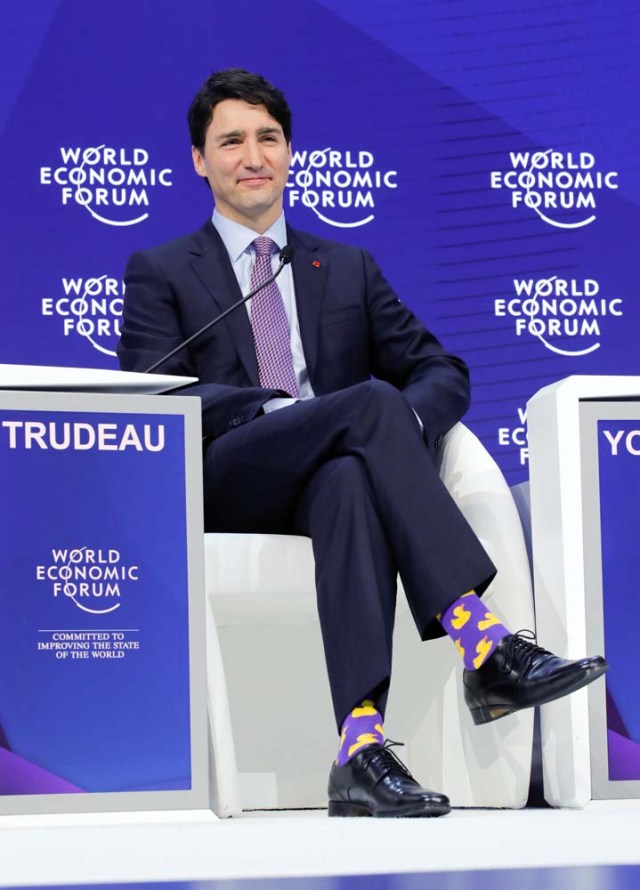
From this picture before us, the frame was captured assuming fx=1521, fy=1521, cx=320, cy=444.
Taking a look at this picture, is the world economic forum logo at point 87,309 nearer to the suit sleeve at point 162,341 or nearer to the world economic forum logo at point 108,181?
the world economic forum logo at point 108,181

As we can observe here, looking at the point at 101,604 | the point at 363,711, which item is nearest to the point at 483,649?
the point at 363,711

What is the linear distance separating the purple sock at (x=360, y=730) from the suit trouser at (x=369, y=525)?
0.02 m

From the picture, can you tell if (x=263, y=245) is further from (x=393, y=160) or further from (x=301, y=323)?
(x=393, y=160)

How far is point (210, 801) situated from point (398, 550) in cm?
42

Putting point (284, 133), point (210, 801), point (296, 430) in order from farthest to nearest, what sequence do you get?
point (284, 133) → point (296, 430) → point (210, 801)

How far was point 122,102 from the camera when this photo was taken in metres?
3.63

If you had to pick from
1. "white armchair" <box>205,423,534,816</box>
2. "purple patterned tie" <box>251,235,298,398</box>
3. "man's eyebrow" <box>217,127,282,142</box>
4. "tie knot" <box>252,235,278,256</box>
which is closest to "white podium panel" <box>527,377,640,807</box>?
"white armchair" <box>205,423,534,816</box>

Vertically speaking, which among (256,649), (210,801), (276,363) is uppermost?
(276,363)

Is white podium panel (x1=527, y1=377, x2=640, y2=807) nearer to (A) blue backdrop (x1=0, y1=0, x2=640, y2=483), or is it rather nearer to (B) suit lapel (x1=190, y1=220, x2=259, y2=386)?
(B) suit lapel (x1=190, y1=220, x2=259, y2=386)

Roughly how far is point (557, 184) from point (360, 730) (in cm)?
208

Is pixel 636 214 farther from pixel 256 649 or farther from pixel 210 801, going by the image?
pixel 210 801

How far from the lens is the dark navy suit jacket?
263 cm

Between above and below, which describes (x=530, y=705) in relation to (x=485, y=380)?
below

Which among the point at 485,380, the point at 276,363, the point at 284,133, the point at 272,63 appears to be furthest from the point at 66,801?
the point at 272,63
